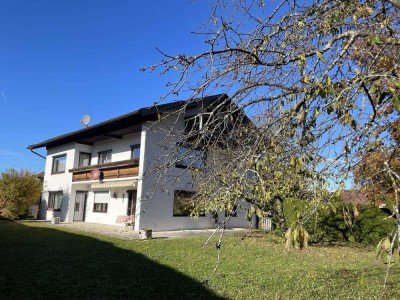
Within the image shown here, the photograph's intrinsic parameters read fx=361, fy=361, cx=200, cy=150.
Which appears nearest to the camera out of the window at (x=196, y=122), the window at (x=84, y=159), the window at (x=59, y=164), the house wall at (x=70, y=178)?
the window at (x=196, y=122)

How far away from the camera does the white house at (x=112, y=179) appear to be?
2048 centimetres

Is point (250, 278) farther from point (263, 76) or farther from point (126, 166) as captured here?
point (126, 166)

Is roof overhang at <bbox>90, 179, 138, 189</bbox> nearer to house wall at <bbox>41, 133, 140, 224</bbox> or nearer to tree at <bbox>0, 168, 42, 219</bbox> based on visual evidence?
house wall at <bbox>41, 133, 140, 224</bbox>

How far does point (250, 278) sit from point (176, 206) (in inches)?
549

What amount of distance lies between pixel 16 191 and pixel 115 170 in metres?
9.00

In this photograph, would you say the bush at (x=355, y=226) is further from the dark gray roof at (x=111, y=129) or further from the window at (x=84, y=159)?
the window at (x=84, y=159)

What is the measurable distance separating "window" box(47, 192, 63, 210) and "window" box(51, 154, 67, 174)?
71.7 inches

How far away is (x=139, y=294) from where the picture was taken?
703 centimetres

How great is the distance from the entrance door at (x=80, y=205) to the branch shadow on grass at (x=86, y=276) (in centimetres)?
1438

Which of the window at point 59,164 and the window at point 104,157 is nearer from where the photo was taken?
the window at point 104,157

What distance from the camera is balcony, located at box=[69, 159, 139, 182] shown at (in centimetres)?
2108

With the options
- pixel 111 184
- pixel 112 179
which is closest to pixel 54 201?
pixel 111 184

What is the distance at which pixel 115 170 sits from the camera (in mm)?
22500

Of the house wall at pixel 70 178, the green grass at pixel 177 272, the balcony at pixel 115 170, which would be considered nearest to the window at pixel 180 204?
the balcony at pixel 115 170
